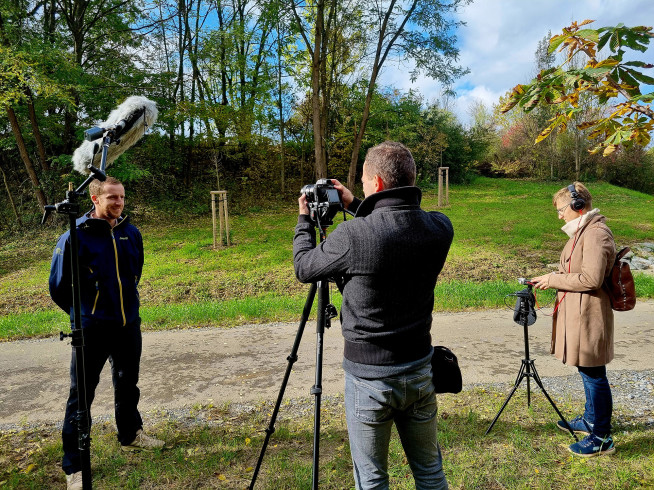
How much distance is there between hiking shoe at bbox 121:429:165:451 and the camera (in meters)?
3.32

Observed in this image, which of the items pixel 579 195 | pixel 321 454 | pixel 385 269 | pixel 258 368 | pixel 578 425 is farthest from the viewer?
pixel 258 368

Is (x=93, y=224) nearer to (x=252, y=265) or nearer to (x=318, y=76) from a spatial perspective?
(x=252, y=265)

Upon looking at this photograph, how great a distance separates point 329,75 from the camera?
70.5 ft

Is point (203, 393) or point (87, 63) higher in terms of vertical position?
point (87, 63)

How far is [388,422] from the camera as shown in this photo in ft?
6.38

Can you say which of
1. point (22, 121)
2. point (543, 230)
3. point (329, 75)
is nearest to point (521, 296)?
point (543, 230)

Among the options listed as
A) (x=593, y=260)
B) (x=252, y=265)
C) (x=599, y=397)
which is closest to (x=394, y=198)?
(x=593, y=260)

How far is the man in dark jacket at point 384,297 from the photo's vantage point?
1.83 meters

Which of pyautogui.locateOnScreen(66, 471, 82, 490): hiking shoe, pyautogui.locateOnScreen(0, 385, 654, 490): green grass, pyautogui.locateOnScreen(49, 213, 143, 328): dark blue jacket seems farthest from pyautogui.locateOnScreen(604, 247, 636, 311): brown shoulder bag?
pyautogui.locateOnScreen(66, 471, 82, 490): hiking shoe

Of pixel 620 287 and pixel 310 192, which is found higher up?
pixel 310 192

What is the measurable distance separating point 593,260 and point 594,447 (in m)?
1.37

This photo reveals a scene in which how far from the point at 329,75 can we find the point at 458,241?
41.1 ft

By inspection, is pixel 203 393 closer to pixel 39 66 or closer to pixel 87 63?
pixel 39 66

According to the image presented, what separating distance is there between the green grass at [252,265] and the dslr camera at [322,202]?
4781 millimetres
